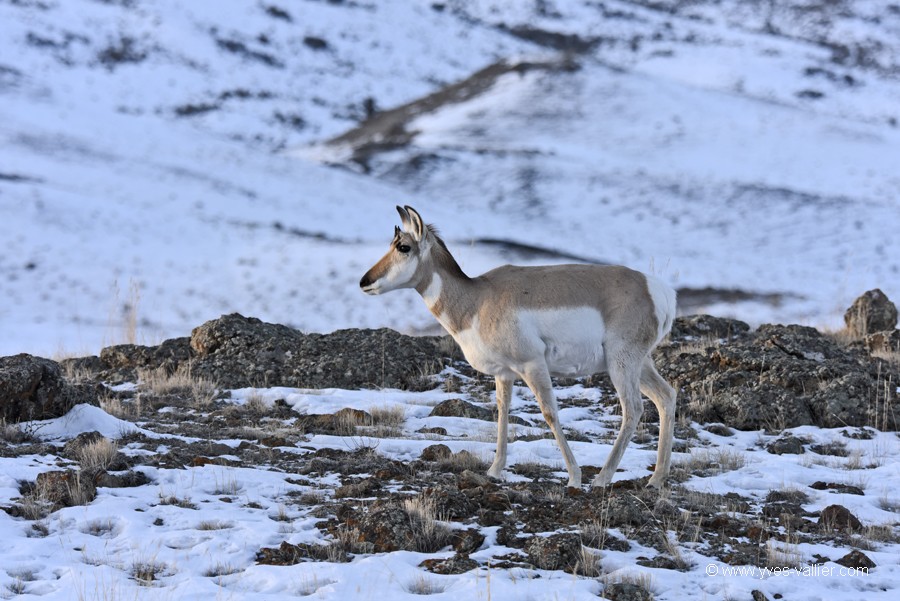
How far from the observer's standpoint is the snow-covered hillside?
30484 mm

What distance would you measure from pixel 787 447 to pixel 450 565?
4.61 meters

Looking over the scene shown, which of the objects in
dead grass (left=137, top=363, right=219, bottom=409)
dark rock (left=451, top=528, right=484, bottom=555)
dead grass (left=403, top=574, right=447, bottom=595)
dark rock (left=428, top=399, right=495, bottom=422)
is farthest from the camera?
dead grass (left=137, top=363, right=219, bottom=409)

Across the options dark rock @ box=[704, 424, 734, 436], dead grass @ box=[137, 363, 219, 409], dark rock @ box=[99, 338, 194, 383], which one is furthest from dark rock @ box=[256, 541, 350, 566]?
dark rock @ box=[99, 338, 194, 383]

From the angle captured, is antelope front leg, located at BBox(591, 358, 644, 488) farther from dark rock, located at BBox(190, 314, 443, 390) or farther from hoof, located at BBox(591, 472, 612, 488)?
dark rock, located at BBox(190, 314, 443, 390)

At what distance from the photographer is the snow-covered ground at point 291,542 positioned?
A: 5672mm

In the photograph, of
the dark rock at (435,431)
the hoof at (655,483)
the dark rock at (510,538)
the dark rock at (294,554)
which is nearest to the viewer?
the dark rock at (294,554)

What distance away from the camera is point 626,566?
6.02m

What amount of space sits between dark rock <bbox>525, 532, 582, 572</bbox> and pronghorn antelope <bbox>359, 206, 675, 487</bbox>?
166 cm

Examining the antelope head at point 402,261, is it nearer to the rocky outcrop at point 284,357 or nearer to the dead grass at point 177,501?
the dead grass at point 177,501

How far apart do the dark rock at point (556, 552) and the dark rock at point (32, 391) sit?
16.4ft

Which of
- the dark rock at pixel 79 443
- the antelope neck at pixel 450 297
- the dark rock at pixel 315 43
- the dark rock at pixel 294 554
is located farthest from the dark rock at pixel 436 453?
the dark rock at pixel 315 43

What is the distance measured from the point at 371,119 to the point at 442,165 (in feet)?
39.4

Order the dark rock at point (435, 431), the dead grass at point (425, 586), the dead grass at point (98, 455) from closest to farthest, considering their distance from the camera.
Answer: the dead grass at point (425, 586) < the dead grass at point (98, 455) < the dark rock at point (435, 431)

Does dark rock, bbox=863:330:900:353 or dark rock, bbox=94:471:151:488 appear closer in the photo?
dark rock, bbox=94:471:151:488
